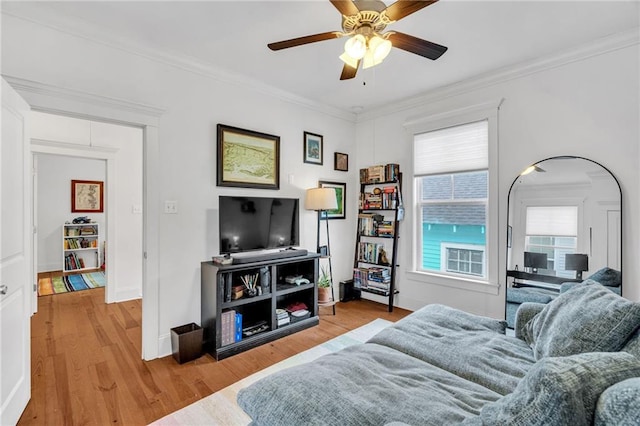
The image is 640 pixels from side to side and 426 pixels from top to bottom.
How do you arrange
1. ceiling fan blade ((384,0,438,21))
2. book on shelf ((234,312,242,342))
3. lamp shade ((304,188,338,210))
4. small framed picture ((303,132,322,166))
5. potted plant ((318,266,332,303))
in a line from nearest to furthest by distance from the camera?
ceiling fan blade ((384,0,438,21))
book on shelf ((234,312,242,342))
lamp shade ((304,188,338,210))
potted plant ((318,266,332,303))
small framed picture ((303,132,322,166))

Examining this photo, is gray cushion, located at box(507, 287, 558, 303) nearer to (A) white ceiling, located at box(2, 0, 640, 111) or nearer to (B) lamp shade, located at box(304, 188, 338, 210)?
(B) lamp shade, located at box(304, 188, 338, 210)

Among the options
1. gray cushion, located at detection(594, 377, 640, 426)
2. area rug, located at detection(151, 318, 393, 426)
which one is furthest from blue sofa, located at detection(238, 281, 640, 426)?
area rug, located at detection(151, 318, 393, 426)

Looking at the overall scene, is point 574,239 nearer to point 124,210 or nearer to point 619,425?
point 619,425

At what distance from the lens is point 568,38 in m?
2.52

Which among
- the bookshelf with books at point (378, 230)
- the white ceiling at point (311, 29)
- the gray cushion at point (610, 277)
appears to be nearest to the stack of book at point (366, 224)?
the bookshelf with books at point (378, 230)

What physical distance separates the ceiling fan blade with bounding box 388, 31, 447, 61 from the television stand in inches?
83.5

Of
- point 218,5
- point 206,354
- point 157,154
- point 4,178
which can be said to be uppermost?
point 218,5

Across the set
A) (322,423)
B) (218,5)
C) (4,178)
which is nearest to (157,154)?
(4,178)

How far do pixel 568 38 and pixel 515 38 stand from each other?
45 cm

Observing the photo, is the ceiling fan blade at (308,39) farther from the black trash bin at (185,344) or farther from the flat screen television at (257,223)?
the black trash bin at (185,344)

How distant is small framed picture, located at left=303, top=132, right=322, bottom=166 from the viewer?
12.6 feet

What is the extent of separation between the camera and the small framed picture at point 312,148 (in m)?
3.83

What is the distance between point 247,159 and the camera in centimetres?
326

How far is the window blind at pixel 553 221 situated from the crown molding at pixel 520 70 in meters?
1.31
